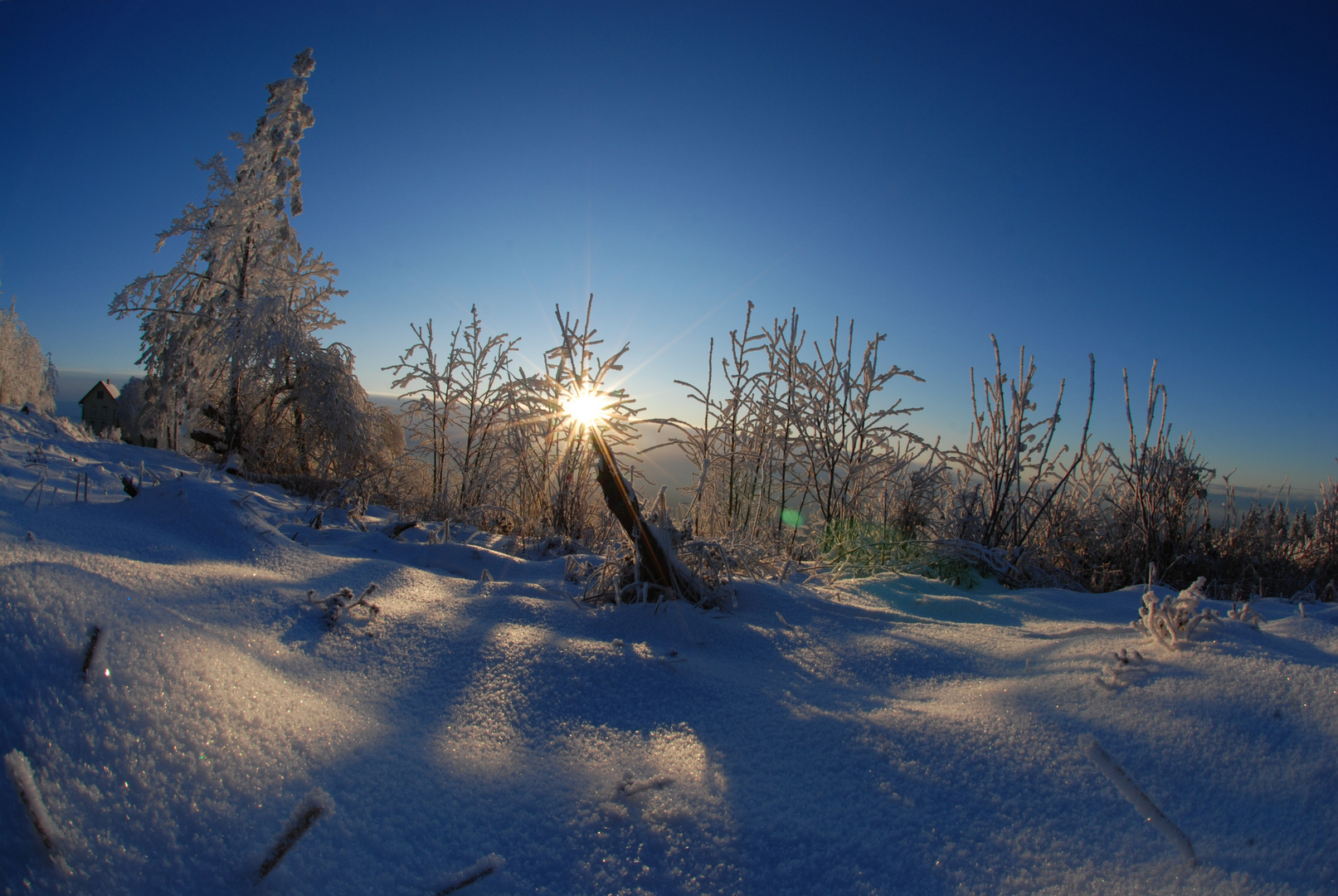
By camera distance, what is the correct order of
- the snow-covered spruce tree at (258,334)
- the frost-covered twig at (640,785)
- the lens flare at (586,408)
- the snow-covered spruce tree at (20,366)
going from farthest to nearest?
the snow-covered spruce tree at (20,366) → the snow-covered spruce tree at (258,334) → the lens flare at (586,408) → the frost-covered twig at (640,785)

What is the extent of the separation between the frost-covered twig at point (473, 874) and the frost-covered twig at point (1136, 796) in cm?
90

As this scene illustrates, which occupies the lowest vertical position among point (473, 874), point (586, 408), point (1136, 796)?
point (473, 874)

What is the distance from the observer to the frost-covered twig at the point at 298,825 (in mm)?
667

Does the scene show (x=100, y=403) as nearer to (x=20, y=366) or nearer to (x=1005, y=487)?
(x=20, y=366)

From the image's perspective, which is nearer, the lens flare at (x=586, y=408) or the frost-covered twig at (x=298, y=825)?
the frost-covered twig at (x=298, y=825)

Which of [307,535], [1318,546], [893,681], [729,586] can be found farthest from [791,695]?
[1318,546]

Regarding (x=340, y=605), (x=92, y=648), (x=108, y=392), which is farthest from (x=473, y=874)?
(x=108, y=392)

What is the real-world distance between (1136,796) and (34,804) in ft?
4.56

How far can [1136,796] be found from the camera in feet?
2.80

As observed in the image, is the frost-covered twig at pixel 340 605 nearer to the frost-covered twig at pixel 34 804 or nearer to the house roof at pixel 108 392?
the frost-covered twig at pixel 34 804

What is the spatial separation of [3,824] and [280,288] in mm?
8968

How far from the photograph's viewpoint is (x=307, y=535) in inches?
103

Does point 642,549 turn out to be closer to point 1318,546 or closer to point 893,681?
point 893,681

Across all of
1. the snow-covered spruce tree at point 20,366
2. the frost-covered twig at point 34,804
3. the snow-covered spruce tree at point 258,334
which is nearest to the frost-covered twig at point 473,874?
the frost-covered twig at point 34,804
